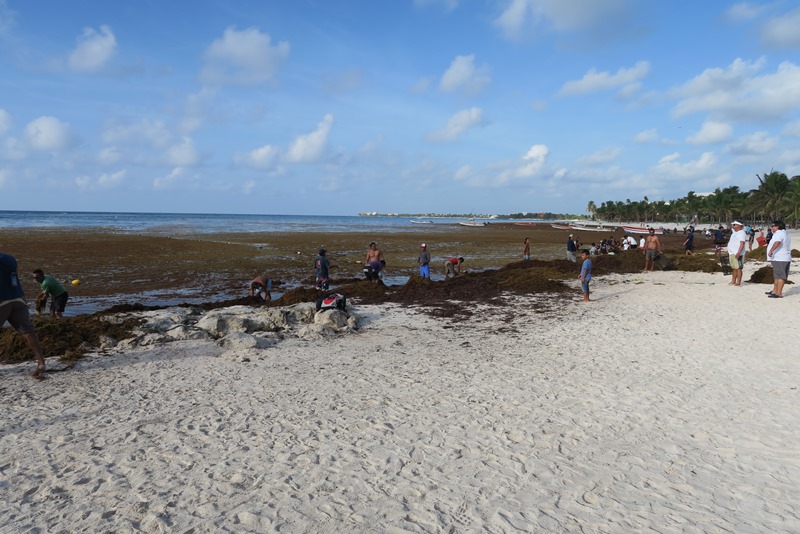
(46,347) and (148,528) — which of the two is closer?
Answer: (148,528)

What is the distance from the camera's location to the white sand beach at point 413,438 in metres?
4.23

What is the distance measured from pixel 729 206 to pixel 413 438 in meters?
95.7

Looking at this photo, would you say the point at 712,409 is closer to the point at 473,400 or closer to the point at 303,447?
the point at 473,400

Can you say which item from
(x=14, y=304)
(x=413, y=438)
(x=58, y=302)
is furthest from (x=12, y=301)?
(x=413, y=438)

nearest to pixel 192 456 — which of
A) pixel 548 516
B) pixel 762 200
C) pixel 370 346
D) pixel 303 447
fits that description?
pixel 303 447

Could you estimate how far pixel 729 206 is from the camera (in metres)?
81.2

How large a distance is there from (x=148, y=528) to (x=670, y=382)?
7513 millimetres

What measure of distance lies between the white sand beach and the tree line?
221ft

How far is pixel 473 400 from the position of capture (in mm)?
6934

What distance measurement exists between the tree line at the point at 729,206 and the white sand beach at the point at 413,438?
221ft

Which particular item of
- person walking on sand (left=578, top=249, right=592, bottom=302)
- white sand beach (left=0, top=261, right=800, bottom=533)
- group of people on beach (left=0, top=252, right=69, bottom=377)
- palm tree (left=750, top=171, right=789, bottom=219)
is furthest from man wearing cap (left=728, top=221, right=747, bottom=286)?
palm tree (left=750, top=171, right=789, bottom=219)

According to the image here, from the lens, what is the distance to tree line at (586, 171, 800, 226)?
65000 millimetres

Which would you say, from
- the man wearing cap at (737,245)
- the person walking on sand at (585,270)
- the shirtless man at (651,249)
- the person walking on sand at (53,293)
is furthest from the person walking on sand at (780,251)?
the person walking on sand at (53,293)

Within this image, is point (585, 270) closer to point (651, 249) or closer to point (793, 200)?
point (651, 249)
